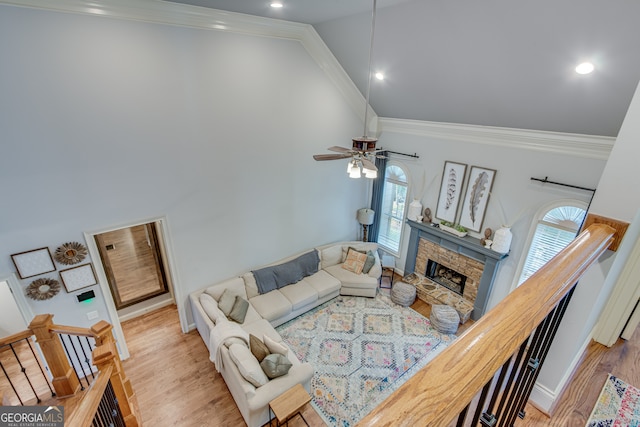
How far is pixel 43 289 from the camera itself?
12.4 feet

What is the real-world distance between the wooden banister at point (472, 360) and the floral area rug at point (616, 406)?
1365mm

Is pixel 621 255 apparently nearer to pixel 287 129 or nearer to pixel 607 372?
pixel 607 372

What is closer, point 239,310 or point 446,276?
point 239,310

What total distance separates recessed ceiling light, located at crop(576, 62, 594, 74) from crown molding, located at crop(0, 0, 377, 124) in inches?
135

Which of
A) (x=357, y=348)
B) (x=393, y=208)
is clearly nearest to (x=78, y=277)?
(x=357, y=348)

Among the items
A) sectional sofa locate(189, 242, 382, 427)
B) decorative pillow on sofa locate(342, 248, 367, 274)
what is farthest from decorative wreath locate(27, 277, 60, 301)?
decorative pillow on sofa locate(342, 248, 367, 274)

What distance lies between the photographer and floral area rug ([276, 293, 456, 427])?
417cm

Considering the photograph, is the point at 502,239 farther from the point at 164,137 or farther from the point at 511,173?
the point at 164,137

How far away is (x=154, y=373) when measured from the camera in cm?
445

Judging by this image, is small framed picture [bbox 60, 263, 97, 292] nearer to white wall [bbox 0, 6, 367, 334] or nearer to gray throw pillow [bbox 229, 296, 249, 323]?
white wall [bbox 0, 6, 367, 334]

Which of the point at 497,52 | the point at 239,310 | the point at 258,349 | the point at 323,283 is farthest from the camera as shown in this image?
the point at 323,283

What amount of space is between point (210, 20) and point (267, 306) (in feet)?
14.3

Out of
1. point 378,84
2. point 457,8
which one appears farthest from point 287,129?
point 457,8

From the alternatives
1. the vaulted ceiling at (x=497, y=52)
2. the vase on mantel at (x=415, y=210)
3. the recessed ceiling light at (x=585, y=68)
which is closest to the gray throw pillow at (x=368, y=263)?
the vase on mantel at (x=415, y=210)
